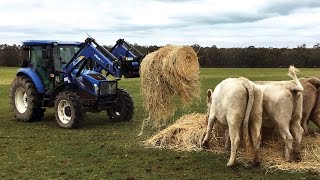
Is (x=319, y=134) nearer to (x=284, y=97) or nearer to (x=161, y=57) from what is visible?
(x=284, y=97)

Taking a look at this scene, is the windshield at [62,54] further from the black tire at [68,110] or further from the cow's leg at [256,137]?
the cow's leg at [256,137]

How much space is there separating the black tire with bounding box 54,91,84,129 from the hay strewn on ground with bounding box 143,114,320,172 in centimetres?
263

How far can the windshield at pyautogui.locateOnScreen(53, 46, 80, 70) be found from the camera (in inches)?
562

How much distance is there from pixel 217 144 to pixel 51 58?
20.2ft

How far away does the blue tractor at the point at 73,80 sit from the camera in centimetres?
1328

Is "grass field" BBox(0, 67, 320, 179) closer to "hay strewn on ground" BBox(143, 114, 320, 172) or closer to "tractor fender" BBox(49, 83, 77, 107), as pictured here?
"hay strewn on ground" BBox(143, 114, 320, 172)

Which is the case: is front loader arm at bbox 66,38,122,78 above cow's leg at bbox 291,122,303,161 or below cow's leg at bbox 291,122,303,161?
above

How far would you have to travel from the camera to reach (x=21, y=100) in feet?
50.0

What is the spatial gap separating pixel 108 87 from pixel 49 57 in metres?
2.01

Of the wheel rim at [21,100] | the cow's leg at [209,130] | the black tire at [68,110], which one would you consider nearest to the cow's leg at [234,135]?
the cow's leg at [209,130]

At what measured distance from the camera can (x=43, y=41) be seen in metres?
14.5

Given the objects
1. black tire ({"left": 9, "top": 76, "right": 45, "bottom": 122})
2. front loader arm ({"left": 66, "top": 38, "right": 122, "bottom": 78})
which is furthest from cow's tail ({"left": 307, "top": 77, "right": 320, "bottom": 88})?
black tire ({"left": 9, "top": 76, "right": 45, "bottom": 122})

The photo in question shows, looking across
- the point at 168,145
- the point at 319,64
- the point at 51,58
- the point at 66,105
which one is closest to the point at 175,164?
the point at 168,145

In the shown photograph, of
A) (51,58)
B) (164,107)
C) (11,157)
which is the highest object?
(51,58)
